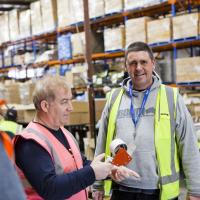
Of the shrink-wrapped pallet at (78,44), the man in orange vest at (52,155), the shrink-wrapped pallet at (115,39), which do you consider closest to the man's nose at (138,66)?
the man in orange vest at (52,155)

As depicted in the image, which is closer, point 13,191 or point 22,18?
point 13,191

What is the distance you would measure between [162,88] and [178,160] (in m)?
0.51

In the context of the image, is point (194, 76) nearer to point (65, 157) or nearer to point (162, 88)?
point (162, 88)


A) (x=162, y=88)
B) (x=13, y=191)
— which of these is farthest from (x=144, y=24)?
(x=13, y=191)

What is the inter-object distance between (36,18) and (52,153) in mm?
8970

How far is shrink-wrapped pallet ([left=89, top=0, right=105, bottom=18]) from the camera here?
808 cm

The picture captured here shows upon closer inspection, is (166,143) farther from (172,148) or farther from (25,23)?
(25,23)

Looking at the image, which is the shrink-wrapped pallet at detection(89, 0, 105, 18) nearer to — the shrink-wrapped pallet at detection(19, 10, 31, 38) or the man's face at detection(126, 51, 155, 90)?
the shrink-wrapped pallet at detection(19, 10, 31, 38)

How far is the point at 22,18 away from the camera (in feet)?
35.9

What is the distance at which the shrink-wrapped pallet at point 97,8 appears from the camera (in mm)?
8078

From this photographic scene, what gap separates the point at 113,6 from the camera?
7.82 metres

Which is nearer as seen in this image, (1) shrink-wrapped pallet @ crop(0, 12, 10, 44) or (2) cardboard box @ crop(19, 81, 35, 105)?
(2) cardboard box @ crop(19, 81, 35, 105)

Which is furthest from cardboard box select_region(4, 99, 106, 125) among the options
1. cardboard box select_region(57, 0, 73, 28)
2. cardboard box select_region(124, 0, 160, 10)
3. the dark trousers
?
the dark trousers

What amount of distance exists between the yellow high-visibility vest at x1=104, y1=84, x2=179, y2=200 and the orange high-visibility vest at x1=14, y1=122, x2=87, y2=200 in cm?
60
